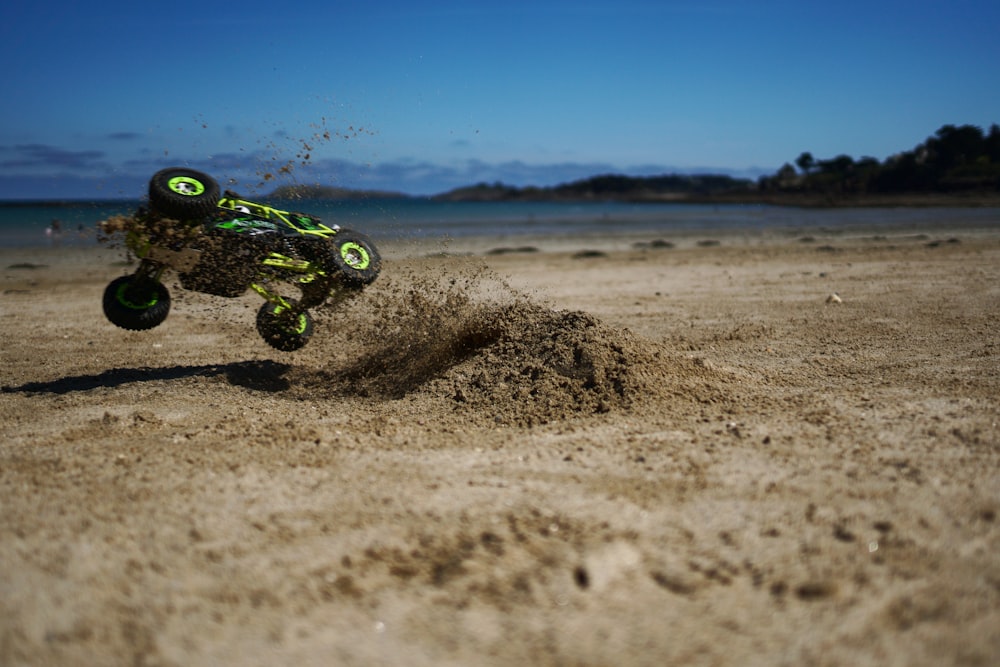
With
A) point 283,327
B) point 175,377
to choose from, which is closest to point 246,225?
point 283,327

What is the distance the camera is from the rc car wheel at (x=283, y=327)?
289 inches

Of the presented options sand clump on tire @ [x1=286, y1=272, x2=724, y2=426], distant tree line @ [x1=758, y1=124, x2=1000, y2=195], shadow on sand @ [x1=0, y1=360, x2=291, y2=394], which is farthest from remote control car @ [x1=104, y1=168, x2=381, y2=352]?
distant tree line @ [x1=758, y1=124, x2=1000, y2=195]

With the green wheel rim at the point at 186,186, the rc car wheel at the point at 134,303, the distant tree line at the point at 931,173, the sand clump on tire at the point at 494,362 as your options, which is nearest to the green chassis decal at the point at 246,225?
the green wheel rim at the point at 186,186

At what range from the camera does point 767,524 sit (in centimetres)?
362

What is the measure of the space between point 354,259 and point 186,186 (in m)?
1.57

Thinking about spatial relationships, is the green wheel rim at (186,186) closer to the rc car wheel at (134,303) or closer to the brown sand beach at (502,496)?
the rc car wheel at (134,303)

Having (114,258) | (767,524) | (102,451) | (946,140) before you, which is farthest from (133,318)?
(946,140)

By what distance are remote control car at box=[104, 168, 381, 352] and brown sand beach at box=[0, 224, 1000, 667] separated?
2.12ft

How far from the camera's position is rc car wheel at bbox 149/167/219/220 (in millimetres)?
6246

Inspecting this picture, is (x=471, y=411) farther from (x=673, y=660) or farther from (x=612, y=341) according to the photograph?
(x=673, y=660)

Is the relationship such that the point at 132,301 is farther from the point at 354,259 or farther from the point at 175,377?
the point at 354,259

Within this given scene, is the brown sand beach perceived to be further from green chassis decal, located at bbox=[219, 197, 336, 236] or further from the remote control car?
green chassis decal, located at bbox=[219, 197, 336, 236]

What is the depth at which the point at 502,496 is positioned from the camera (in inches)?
157

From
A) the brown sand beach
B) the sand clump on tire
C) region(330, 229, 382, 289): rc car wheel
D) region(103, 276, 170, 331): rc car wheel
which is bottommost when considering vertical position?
the brown sand beach
